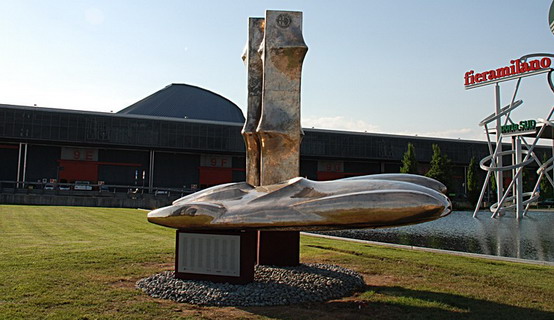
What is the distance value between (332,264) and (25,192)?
122 ft

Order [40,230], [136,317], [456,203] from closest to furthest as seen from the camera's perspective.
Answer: [136,317], [40,230], [456,203]

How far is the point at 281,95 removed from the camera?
10445mm

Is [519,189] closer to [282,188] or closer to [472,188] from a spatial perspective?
[472,188]

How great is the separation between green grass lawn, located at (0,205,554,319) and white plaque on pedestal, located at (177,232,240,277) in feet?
3.60

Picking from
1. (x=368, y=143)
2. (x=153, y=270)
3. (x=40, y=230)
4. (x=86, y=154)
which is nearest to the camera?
(x=153, y=270)

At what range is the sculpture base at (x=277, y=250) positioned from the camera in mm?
10859

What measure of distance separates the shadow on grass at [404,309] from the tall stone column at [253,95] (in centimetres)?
405

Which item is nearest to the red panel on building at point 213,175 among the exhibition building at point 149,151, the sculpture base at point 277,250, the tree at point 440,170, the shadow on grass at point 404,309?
the exhibition building at point 149,151

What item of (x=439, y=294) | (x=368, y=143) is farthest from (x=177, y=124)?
(x=439, y=294)

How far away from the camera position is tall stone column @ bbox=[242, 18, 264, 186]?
36.5ft

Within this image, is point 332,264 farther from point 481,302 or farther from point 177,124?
point 177,124

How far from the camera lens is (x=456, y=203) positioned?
190 ft

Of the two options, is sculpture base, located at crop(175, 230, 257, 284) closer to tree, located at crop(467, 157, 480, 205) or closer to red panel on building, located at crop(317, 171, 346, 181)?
red panel on building, located at crop(317, 171, 346, 181)

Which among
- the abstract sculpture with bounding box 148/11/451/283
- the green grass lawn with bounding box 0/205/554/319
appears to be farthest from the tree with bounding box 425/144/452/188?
the abstract sculpture with bounding box 148/11/451/283
